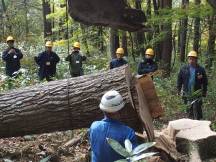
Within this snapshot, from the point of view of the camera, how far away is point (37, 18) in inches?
1768

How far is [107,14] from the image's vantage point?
10.5 metres

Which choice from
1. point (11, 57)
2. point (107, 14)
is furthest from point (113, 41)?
point (107, 14)

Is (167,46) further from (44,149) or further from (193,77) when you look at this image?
(44,149)

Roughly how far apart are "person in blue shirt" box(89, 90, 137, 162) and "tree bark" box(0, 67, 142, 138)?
105 inches

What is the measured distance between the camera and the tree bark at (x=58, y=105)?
7852 mm

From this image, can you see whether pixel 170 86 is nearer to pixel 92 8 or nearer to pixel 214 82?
pixel 214 82

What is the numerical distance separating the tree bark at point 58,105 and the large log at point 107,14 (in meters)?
2.50

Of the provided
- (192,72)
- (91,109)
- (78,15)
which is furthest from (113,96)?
(192,72)

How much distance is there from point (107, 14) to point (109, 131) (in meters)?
5.98

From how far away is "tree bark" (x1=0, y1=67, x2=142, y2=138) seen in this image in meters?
7.85

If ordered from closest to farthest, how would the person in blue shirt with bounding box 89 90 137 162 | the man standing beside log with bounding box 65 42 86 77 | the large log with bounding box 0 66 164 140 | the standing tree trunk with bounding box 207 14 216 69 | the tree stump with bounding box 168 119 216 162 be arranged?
the person in blue shirt with bounding box 89 90 137 162, the large log with bounding box 0 66 164 140, the tree stump with bounding box 168 119 216 162, the man standing beside log with bounding box 65 42 86 77, the standing tree trunk with bounding box 207 14 216 69

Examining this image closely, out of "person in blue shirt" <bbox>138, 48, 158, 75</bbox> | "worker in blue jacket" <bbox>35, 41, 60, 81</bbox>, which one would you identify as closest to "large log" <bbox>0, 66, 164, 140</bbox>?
"person in blue shirt" <bbox>138, 48, 158, 75</bbox>

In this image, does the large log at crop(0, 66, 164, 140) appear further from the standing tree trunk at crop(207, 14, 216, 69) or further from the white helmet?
the standing tree trunk at crop(207, 14, 216, 69)

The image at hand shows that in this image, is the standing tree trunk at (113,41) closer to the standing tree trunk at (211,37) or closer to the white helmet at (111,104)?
the standing tree trunk at (211,37)
